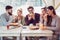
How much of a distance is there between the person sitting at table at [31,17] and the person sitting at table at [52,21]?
104mm

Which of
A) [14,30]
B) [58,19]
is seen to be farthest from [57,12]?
[14,30]

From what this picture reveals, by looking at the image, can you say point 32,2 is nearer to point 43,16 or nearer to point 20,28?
point 43,16

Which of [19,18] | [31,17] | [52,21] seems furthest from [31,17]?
[52,21]

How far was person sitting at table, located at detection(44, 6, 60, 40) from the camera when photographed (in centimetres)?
197

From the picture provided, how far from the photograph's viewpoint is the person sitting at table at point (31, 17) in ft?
6.52

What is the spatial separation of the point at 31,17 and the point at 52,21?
24 centimetres

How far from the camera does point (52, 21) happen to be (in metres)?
1.98

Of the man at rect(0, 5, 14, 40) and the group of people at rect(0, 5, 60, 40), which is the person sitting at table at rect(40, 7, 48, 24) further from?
the man at rect(0, 5, 14, 40)

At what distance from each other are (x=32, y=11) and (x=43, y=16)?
0.46 feet

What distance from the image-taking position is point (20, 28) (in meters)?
1.98

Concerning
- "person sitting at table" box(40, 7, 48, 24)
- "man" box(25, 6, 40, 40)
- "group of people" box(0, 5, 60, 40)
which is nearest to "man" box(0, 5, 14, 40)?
"group of people" box(0, 5, 60, 40)

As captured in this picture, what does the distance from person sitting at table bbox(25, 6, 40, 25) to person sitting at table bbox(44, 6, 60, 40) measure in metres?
0.10

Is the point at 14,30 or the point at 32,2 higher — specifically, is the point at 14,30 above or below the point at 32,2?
below

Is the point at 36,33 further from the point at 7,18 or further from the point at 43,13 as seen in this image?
the point at 7,18
